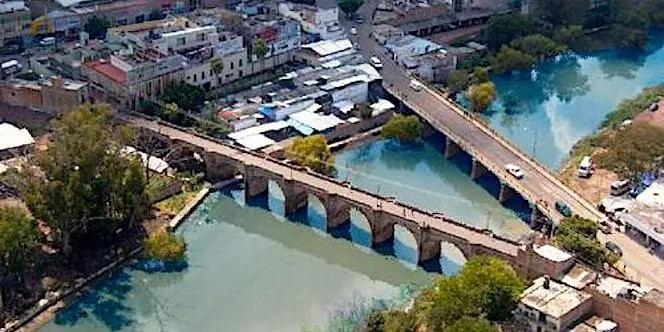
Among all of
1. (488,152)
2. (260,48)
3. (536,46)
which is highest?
(260,48)

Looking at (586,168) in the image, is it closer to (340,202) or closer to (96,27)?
(340,202)

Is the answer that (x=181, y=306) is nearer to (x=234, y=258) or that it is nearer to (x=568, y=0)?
(x=234, y=258)

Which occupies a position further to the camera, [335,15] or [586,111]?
[335,15]

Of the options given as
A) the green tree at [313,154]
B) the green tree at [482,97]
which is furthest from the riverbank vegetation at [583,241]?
the green tree at [482,97]

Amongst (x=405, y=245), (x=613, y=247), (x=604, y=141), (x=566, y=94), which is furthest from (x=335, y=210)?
(x=566, y=94)

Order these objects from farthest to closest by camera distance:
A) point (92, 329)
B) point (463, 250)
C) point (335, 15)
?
point (335, 15)
point (463, 250)
point (92, 329)

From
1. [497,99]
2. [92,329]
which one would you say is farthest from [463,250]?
[497,99]
